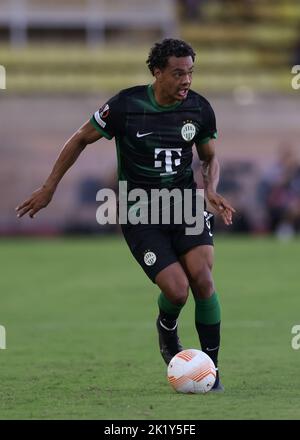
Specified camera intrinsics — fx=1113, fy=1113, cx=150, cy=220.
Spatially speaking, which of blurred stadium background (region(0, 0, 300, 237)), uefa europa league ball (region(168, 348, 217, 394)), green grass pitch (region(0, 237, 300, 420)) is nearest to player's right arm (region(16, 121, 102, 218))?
green grass pitch (region(0, 237, 300, 420))

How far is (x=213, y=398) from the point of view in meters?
6.99

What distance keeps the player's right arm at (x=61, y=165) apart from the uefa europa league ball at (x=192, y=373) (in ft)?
4.64

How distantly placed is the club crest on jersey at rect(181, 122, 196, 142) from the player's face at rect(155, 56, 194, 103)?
223 millimetres

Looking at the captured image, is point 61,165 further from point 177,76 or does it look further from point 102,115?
point 177,76

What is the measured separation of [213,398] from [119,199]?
1.60m

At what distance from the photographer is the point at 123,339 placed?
10477 millimetres

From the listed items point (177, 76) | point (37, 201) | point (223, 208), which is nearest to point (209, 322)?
point (223, 208)

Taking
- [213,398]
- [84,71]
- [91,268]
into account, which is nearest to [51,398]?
[213,398]

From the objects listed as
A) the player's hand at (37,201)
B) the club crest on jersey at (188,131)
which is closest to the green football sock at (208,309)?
the club crest on jersey at (188,131)

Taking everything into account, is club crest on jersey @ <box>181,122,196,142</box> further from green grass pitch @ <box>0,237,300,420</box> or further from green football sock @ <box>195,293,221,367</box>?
green grass pitch @ <box>0,237,300,420</box>

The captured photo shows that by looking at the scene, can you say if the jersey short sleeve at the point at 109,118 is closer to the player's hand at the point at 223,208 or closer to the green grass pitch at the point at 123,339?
the player's hand at the point at 223,208

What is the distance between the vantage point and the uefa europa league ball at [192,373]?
7.16 meters

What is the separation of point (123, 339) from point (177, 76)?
375cm

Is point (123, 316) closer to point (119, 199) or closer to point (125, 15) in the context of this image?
point (119, 199)
